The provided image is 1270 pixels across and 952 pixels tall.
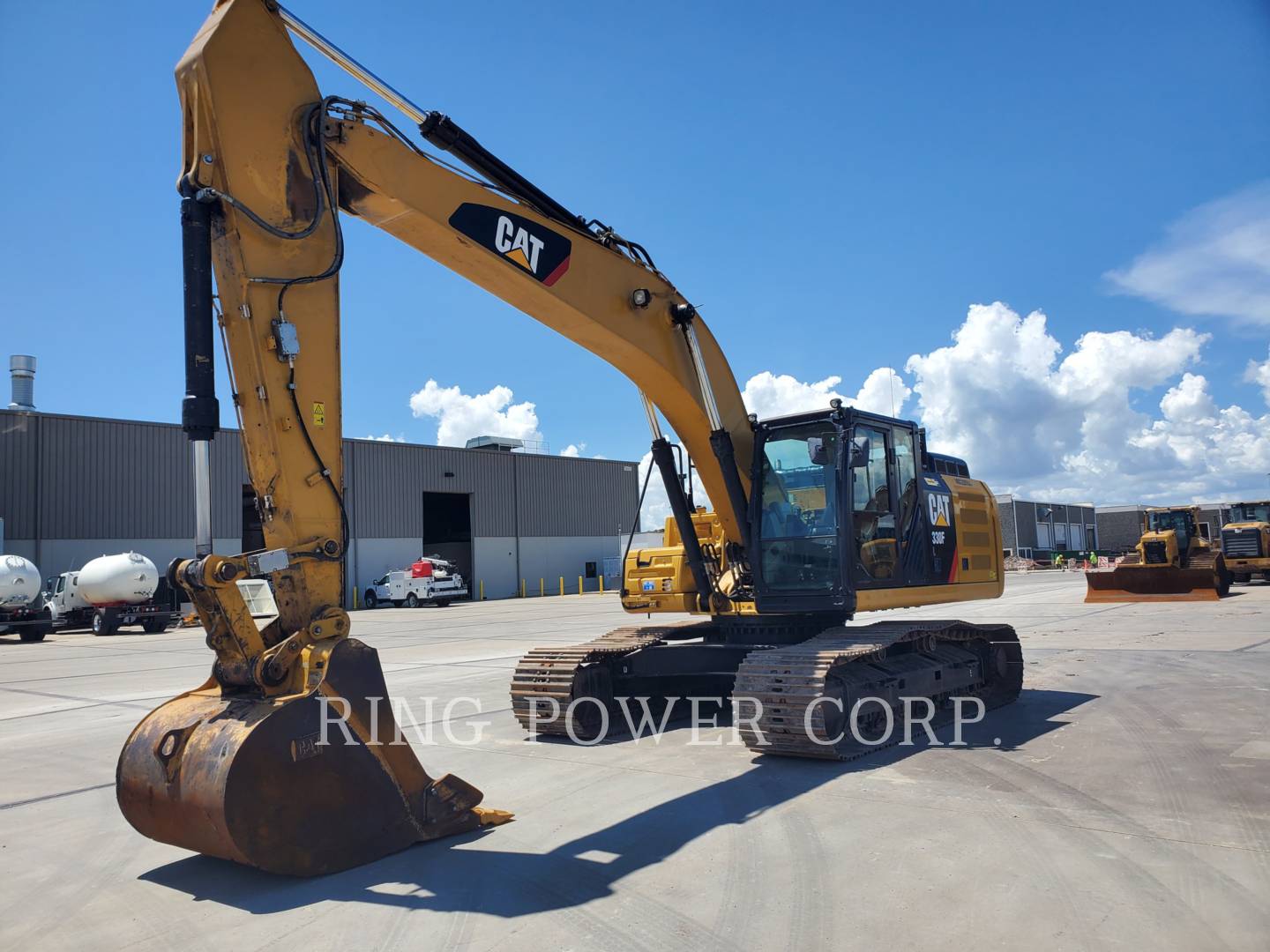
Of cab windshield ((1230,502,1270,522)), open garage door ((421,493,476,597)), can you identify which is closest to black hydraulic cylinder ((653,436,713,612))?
cab windshield ((1230,502,1270,522))

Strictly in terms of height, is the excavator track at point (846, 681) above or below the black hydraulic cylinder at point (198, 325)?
below

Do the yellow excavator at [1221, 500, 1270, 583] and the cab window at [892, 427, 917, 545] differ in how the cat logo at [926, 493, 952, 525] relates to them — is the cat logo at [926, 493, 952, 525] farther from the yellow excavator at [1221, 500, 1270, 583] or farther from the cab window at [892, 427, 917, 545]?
the yellow excavator at [1221, 500, 1270, 583]

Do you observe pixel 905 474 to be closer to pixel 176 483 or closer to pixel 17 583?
pixel 17 583

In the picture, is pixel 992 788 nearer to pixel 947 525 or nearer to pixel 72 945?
pixel 947 525

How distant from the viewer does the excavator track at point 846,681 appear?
752cm

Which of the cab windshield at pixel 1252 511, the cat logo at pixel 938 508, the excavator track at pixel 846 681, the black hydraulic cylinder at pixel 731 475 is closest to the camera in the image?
the excavator track at pixel 846 681

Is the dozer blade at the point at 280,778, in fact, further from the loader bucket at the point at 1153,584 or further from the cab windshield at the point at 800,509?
the loader bucket at the point at 1153,584

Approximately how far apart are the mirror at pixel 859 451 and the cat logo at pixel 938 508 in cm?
130

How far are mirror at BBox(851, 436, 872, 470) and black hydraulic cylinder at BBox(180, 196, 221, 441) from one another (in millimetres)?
5602

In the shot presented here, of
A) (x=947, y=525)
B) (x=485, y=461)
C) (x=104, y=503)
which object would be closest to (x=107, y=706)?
(x=947, y=525)

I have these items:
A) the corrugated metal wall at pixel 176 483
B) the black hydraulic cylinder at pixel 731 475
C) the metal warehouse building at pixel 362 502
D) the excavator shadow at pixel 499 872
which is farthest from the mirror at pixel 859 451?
the corrugated metal wall at pixel 176 483

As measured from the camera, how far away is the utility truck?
39.9m

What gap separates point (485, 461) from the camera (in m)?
48.4

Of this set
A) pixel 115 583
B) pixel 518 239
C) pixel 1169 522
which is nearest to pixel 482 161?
pixel 518 239
